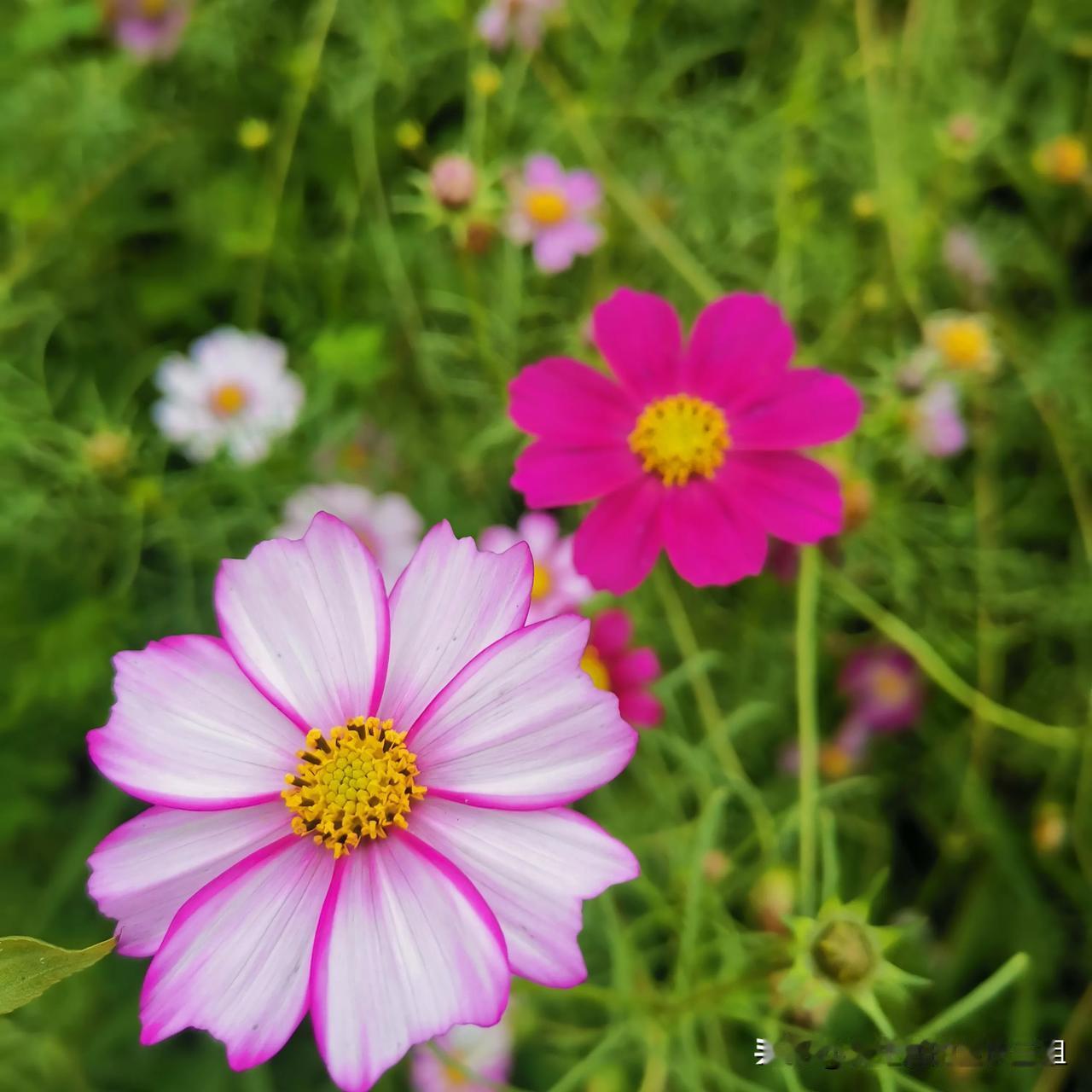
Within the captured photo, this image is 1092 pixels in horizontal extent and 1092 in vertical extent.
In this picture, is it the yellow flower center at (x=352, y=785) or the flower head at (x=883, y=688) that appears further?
the flower head at (x=883, y=688)

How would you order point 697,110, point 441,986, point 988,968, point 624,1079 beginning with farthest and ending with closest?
point 697,110
point 988,968
point 624,1079
point 441,986

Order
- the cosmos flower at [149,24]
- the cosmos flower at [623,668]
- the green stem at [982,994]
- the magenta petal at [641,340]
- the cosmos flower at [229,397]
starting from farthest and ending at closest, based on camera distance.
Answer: the cosmos flower at [149,24] < the cosmos flower at [229,397] < the cosmos flower at [623,668] < the magenta petal at [641,340] < the green stem at [982,994]

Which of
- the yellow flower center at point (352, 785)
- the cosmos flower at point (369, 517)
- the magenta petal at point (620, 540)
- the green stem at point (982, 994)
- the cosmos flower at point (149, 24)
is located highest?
the cosmos flower at point (149, 24)

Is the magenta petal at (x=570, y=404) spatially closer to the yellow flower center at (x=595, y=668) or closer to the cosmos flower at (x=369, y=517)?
the yellow flower center at (x=595, y=668)

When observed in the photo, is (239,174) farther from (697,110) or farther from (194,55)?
(697,110)

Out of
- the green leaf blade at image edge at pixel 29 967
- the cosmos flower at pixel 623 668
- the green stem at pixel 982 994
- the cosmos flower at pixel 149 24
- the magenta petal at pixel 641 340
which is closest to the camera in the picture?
the green leaf blade at image edge at pixel 29 967

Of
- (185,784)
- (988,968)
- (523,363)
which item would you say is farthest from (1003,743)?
(185,784)

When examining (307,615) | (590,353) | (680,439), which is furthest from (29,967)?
(590,353)

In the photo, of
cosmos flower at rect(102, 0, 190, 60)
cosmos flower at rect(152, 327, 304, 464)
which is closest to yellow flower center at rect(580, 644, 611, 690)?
cosmos flower at rect(152, 327, 304, 464)

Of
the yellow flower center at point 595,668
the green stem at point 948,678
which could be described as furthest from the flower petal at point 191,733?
the green stem at point 948,678
